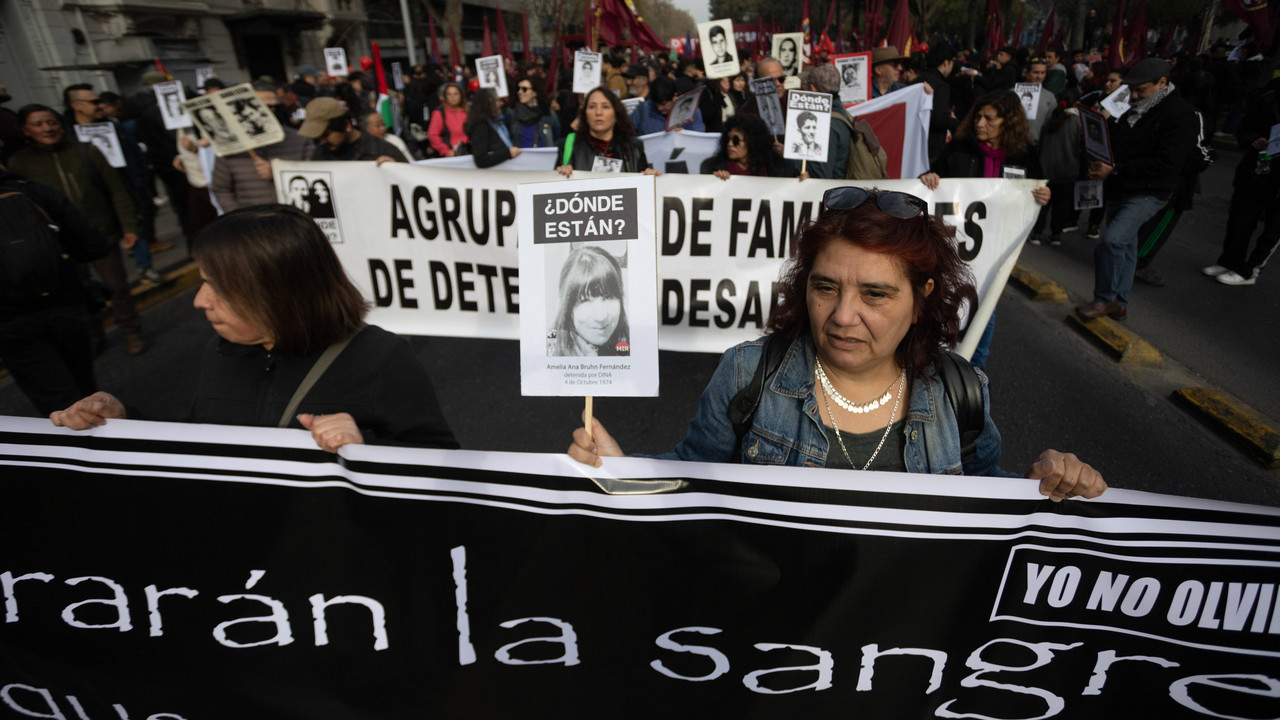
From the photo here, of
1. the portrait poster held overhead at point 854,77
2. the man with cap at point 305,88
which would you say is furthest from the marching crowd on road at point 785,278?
the man with cap at point 305,88

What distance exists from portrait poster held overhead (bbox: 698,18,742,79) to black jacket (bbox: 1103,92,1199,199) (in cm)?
396

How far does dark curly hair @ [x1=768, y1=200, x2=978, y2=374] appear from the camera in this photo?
1.62 m

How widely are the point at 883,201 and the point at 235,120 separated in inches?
180

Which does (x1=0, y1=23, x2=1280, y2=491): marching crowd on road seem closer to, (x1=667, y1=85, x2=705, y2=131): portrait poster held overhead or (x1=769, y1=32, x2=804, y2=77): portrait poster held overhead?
(x1=769, y1=32, x2=804, y2=77): portrait poster held overhead

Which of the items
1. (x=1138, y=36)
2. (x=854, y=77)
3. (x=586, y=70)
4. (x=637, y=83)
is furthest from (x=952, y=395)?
(x=1138, y=36)

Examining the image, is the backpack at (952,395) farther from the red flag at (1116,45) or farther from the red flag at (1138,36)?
the red flag at (1138,36)

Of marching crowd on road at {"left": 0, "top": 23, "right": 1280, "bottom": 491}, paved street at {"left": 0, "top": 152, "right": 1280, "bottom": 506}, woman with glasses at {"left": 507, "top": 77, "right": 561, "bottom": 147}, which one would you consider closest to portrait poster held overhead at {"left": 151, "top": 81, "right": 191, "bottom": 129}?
marching crowd on road at {"left": 0, "top": 23, "right": 1280, "bottom": 491}

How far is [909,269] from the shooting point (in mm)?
1650

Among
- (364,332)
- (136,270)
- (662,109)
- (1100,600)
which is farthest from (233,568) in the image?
(662,109)

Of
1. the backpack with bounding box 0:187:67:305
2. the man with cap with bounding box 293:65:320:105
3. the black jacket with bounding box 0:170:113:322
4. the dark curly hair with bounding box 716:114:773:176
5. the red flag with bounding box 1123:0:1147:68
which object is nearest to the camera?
the backpack with bounding box 0:187:67:305

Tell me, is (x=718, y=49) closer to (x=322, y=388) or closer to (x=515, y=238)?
(x=515, y=238)

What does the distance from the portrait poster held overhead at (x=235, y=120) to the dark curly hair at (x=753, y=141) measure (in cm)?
305

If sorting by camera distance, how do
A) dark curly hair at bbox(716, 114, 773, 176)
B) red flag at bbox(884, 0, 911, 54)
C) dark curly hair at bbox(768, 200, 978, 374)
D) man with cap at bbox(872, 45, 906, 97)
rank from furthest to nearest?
red flag at bbox(884, 0, 911, 54) < man with cap at bbox(872, 45, 906, 97) < dark curly hair at bbox(716, 114, 773, 176) < dark curly hair at bbox(768, 200, 978, 374)

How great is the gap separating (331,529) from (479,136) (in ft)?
17.7
